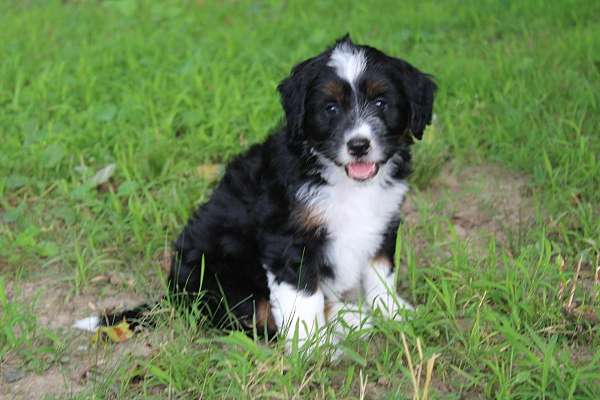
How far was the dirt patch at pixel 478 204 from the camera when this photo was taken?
16.2ft

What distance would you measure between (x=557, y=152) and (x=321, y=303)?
225 centimetres

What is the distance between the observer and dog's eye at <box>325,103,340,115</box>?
372cm

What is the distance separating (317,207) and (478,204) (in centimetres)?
175

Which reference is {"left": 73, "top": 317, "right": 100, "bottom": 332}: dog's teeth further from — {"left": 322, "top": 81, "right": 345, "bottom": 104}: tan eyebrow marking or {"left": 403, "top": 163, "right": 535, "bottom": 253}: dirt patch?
{"left": 403, "top": 163, "right": 535, "bottom": 253}: dirt patch

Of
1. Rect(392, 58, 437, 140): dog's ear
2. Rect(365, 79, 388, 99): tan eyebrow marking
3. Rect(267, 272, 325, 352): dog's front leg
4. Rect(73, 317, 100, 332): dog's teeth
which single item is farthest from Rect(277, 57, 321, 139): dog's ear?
Rect(73, 317, 100, 332): dog's teeth

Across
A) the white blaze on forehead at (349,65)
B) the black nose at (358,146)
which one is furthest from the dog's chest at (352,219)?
the white blaze on forehead at (349,65)

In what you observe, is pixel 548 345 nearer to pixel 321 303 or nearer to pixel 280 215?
pixel 321 303

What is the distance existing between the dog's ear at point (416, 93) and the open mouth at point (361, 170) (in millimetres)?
283

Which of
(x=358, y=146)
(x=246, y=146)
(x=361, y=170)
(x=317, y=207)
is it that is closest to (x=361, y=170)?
(x=361, y=170)

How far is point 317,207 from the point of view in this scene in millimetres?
3822

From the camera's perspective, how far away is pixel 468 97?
606 cm

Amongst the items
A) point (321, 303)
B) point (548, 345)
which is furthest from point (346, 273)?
point (548, 345)

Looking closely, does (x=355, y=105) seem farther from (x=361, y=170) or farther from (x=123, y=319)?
(x=123, y=319)

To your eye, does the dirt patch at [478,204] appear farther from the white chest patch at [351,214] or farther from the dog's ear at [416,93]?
the dog's ear at [416,93]
